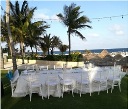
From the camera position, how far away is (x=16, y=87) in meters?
9.23

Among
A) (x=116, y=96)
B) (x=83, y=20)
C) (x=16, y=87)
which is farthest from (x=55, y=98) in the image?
(x=83, y=20)

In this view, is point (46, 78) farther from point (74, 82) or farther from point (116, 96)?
point (116, 96)

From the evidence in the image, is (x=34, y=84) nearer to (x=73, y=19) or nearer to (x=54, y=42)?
(x=73, y=19)

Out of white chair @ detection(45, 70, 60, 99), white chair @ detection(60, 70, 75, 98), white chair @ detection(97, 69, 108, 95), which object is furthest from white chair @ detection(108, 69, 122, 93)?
white chair @ detection(45, 70, 60, 99)

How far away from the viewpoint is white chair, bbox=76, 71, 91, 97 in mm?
9591

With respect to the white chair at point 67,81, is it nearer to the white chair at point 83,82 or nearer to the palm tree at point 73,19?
the white chair at point 83,82

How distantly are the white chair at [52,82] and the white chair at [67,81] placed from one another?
7.4 inches

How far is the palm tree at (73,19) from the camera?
29156mm

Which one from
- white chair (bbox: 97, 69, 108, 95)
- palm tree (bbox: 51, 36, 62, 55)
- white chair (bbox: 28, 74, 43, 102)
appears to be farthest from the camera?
palm tree (bbox: 51, 36, 62, 55)

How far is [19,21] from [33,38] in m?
3.19

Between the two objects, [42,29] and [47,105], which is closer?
[47,105]

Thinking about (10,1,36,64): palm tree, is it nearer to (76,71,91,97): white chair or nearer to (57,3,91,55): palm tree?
(57,3,91,55): palm tree

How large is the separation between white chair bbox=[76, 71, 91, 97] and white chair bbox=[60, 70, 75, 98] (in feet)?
0.89

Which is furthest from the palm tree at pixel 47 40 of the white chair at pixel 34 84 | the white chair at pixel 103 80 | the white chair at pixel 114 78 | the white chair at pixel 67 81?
the white chair at pixel 34 84
